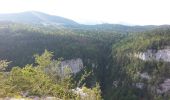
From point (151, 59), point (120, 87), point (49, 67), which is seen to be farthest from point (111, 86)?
point (49, 67)

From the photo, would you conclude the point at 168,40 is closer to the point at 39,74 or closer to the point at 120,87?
the point at 120,87

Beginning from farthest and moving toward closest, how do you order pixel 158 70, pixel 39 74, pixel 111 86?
pixel 111 86 < pixel 158 70 < pixel 39 74

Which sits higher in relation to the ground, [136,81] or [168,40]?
[168,40]

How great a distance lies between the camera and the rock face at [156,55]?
179m

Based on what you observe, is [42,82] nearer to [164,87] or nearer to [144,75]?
[164,87]

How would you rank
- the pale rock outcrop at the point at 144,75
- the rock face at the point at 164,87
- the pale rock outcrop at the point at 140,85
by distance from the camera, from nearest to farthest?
the rock face at the point at 164,87
the pale rock outcrop at the point at 140,85
the pale rock outcrop at the point at 144,75

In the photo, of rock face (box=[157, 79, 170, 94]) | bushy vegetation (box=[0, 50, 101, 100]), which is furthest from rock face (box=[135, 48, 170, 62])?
bushy vegetation (box=[0, 50, 101, 100])

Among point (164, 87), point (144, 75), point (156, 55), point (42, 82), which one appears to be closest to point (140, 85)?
point (144, 75)

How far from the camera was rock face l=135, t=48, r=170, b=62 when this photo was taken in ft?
589

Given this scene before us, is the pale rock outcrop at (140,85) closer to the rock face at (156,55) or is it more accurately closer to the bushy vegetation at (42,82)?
the rock face at (156,55)

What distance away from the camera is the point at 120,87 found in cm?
18550

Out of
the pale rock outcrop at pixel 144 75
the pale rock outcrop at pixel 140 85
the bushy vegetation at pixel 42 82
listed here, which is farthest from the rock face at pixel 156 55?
the bushy vegetation at pixel 42 82

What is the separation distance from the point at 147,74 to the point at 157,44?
1585 cm

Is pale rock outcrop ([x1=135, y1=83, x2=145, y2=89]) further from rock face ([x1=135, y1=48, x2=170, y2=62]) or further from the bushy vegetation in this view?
the bushy vegetation
